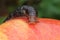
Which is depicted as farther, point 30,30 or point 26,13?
point 26,13

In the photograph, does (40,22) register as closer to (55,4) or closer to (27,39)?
(27,39)

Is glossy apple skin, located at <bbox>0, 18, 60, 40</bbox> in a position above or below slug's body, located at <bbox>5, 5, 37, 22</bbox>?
below

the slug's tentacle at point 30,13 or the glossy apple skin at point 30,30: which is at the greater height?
the slug's tentacle at point 30,13

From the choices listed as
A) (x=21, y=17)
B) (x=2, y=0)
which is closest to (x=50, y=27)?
(x=21, y=17)

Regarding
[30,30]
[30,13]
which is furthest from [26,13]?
[30,30]

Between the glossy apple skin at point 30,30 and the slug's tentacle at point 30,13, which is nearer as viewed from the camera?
the glossy apple skin at point 30,30

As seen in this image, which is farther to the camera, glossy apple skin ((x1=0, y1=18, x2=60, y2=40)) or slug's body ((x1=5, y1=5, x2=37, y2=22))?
slug's body ((x1=5, y1=5, x2=37, y2=22))

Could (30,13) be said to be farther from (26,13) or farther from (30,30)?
(30,30)

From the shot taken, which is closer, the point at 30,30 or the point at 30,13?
the point at 30,30
